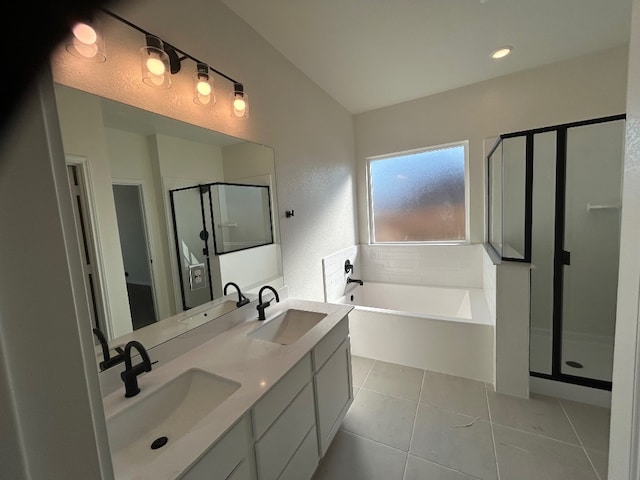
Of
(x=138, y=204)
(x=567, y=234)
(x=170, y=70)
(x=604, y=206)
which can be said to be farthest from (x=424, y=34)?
(x=138, y=204)

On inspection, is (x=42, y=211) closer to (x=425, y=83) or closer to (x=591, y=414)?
(x=591, y=414)

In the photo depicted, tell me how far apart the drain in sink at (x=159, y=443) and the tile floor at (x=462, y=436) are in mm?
947

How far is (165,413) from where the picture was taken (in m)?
1.07

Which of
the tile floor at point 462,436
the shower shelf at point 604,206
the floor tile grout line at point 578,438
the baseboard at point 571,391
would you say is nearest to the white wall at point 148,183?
the tile floor at point 462,436

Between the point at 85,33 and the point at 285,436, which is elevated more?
the point at 85,33

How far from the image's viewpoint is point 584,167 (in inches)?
88.9

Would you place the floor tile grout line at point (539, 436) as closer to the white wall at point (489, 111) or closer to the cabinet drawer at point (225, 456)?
the cabinet drawer at point (225, 456)

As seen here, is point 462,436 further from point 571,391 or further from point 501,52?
point 501,52

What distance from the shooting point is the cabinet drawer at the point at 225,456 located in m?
0.77

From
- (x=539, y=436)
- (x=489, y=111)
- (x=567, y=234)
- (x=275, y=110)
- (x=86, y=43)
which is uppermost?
(x=489, y=111)

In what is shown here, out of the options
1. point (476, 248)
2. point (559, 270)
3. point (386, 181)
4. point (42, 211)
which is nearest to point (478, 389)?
point (559, 270)

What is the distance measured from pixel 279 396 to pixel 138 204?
1079 millimetres

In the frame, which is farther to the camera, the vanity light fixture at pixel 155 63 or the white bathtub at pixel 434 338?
the white bathtub at pixel 434 338

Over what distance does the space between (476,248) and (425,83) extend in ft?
6.15
